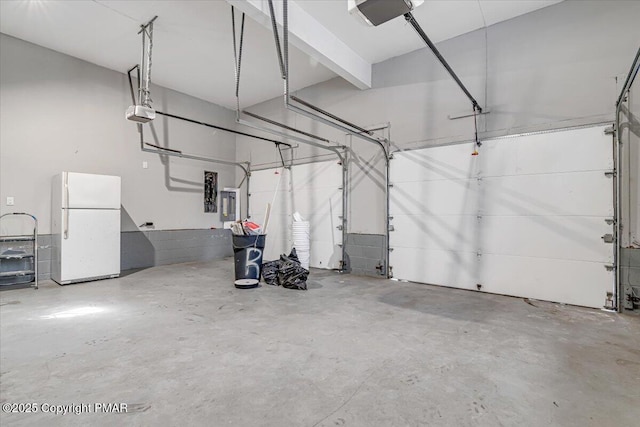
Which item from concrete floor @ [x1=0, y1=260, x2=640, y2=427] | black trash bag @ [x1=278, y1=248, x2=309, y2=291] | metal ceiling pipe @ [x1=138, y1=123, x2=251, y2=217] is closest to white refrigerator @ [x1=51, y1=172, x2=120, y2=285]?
concrete floor @ [x1=0, y1=260, x2=640, y2=427]

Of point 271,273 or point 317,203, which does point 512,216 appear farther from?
point 271,273

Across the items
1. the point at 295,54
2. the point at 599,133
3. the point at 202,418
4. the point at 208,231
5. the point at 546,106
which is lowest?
the point at 202,418

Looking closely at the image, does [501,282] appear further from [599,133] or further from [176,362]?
[176,362]

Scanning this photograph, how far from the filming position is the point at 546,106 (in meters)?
3.79

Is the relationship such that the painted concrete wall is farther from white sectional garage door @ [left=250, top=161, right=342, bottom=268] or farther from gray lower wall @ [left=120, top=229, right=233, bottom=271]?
gray lower wall @ [left=120, top=229, right=233, bottom=271]

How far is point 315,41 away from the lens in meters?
4.22

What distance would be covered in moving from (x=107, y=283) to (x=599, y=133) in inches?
272

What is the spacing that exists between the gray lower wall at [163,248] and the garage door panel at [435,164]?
452 cm

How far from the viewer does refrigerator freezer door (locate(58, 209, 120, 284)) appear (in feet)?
14.5

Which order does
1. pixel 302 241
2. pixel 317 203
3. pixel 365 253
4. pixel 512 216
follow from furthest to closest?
pixel 317 203
pixel 302 241
pixel 365 253
pixel 512 216

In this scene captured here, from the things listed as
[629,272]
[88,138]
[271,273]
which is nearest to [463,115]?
[629,272]

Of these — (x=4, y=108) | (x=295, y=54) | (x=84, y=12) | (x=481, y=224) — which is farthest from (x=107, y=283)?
(x=481, y=224)

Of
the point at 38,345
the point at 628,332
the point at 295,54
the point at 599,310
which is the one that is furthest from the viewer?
the point at 295,54

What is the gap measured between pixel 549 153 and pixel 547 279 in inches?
62.1
